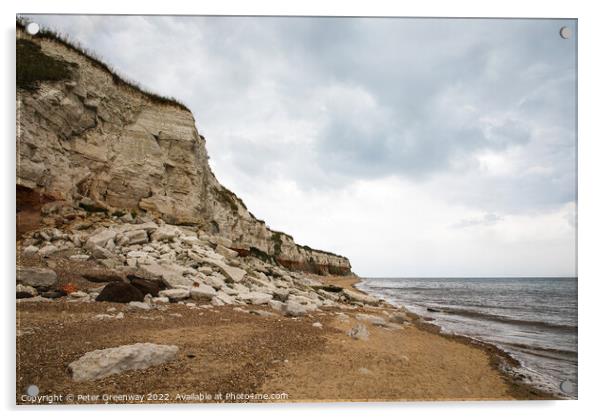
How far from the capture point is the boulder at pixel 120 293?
5055mm

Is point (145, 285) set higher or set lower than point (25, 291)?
lower

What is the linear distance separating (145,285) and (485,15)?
297 inches

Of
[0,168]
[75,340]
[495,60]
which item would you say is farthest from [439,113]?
[0,168]

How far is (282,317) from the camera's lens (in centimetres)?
592

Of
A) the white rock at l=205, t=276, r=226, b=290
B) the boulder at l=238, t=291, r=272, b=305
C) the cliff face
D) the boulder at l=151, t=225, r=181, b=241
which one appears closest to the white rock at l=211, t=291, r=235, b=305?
the boulder at l=238, t=291, r=272, b=305

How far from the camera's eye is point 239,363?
359 cm

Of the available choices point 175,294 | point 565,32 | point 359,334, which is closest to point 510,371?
point 359,334

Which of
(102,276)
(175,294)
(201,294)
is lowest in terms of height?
(201,294)

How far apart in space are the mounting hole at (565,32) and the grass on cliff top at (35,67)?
847 centimetres

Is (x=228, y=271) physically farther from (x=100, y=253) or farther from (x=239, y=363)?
(x=239, y=363)

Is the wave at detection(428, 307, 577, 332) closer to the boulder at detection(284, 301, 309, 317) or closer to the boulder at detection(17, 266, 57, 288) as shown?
the boulder at detection(284, 301, 309, 317)

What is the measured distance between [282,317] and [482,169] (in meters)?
4.63

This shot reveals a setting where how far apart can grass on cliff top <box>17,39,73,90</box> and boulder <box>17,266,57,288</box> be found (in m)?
2.87
